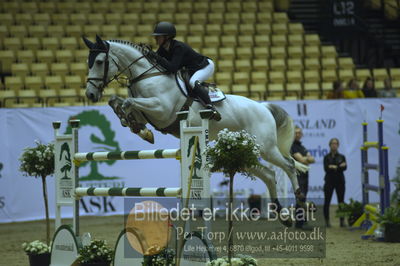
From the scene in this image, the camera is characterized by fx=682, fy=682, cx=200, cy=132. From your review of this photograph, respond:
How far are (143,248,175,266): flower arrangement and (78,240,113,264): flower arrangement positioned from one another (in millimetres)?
688

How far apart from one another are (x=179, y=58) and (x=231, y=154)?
7.39ft

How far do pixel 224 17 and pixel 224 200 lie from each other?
594 cm

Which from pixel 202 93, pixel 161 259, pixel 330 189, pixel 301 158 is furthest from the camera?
pixel 330 189

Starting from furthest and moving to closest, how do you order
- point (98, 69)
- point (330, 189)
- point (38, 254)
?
point (330, 189) → point (98, 69) → point (38, 254)

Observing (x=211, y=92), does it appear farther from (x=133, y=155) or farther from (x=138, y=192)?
(x=138, y=192)

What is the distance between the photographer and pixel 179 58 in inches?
280

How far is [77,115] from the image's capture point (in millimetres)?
11711

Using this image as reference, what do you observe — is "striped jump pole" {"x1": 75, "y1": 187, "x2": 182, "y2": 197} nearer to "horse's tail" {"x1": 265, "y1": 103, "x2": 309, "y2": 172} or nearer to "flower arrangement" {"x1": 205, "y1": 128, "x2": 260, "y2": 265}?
"flower arrangement" {"x1": 205, "y1": 128, "x2": 260, "y2": 265}

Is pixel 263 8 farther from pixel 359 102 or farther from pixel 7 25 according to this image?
pixel 7 25

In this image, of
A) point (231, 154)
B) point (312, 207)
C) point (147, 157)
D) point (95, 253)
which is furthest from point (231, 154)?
point (312, 207)

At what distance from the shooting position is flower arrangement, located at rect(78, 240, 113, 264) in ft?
19.4

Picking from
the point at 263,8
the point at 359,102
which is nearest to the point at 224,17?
the point at 263,8

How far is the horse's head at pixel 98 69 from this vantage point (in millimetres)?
6770

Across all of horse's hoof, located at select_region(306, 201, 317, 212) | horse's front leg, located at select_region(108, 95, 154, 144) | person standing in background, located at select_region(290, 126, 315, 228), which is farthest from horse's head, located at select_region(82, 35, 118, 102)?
person standing in background, located at select_region(290, 126, 315, 228)
